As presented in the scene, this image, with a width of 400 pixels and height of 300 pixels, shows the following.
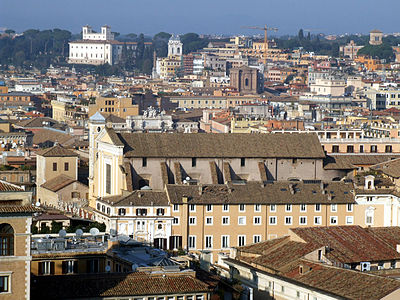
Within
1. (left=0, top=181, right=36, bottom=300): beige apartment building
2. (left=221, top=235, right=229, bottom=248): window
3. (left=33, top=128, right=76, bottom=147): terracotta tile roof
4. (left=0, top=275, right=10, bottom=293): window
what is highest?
(left=0, top=181, right=36, bottom=300): beige apartment building

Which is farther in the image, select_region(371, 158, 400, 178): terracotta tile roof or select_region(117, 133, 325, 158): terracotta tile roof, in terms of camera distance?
select_region(117, 133, 325, 158): terracotta tile roof

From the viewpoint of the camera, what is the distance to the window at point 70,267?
105ft

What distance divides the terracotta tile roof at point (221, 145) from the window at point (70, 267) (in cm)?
2211

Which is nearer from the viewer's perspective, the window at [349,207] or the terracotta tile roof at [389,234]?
the terracotta tile roof at [389,234]

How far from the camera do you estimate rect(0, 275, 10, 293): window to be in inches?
1022

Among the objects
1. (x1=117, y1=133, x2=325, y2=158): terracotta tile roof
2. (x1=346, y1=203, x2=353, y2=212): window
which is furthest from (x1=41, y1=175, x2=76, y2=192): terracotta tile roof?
(x1=346, y1=203, x2=353, y2=212): window

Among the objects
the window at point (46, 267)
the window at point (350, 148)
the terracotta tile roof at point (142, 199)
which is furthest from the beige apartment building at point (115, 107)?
the window at point (46, 267)

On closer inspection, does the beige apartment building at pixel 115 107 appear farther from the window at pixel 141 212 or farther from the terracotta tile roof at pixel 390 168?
the window at pixel 141 212

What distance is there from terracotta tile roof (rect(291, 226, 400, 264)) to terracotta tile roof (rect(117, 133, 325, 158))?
1351cm

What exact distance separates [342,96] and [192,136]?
66.0m

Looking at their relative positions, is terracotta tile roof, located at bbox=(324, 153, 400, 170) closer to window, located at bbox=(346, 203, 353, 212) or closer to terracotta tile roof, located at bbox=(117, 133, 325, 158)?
terracotta tile roof, located at bbox=(117, 133, 325, 158)

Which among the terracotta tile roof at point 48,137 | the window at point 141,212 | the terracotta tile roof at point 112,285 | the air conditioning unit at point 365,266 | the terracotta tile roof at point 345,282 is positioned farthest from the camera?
the terracotta tile roof at point 48,137

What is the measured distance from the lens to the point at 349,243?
131ft

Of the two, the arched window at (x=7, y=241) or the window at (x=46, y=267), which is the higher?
the arched window at (x=7, y=241)
